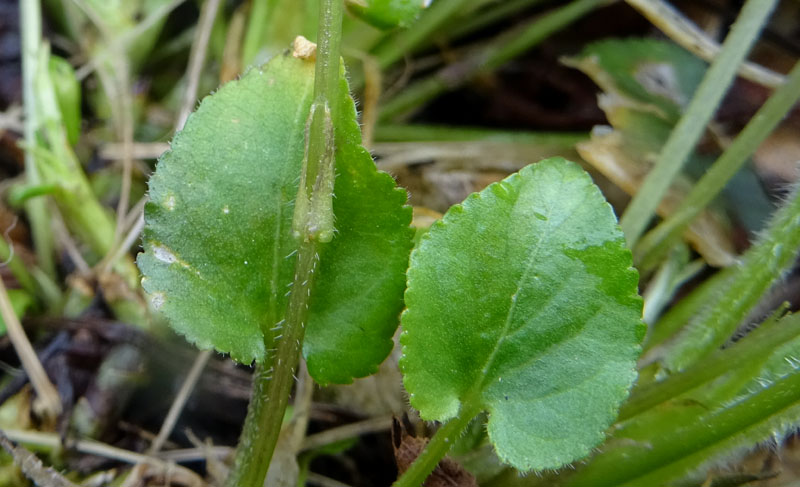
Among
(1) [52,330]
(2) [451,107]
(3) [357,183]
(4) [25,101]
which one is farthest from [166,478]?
(2) [451,107]

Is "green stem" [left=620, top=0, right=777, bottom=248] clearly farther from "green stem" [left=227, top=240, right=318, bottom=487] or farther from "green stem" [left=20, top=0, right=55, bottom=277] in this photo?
"green stem" [left=20, top=0, right=55, bottom=277]

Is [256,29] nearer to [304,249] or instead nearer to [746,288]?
[304,249]

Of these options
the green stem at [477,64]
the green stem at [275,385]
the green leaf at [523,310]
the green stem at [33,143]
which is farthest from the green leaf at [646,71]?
the green stem at [33,143]

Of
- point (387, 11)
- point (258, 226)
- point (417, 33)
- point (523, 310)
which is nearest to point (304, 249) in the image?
point (258, 226)

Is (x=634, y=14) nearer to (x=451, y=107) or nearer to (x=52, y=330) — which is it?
(x=451, y=107)

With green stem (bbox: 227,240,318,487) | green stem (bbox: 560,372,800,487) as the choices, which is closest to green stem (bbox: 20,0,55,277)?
green stem (bbox: 227,240,318,487)

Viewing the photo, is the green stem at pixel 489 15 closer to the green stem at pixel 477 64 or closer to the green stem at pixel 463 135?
the green stem at pixel 477 64
